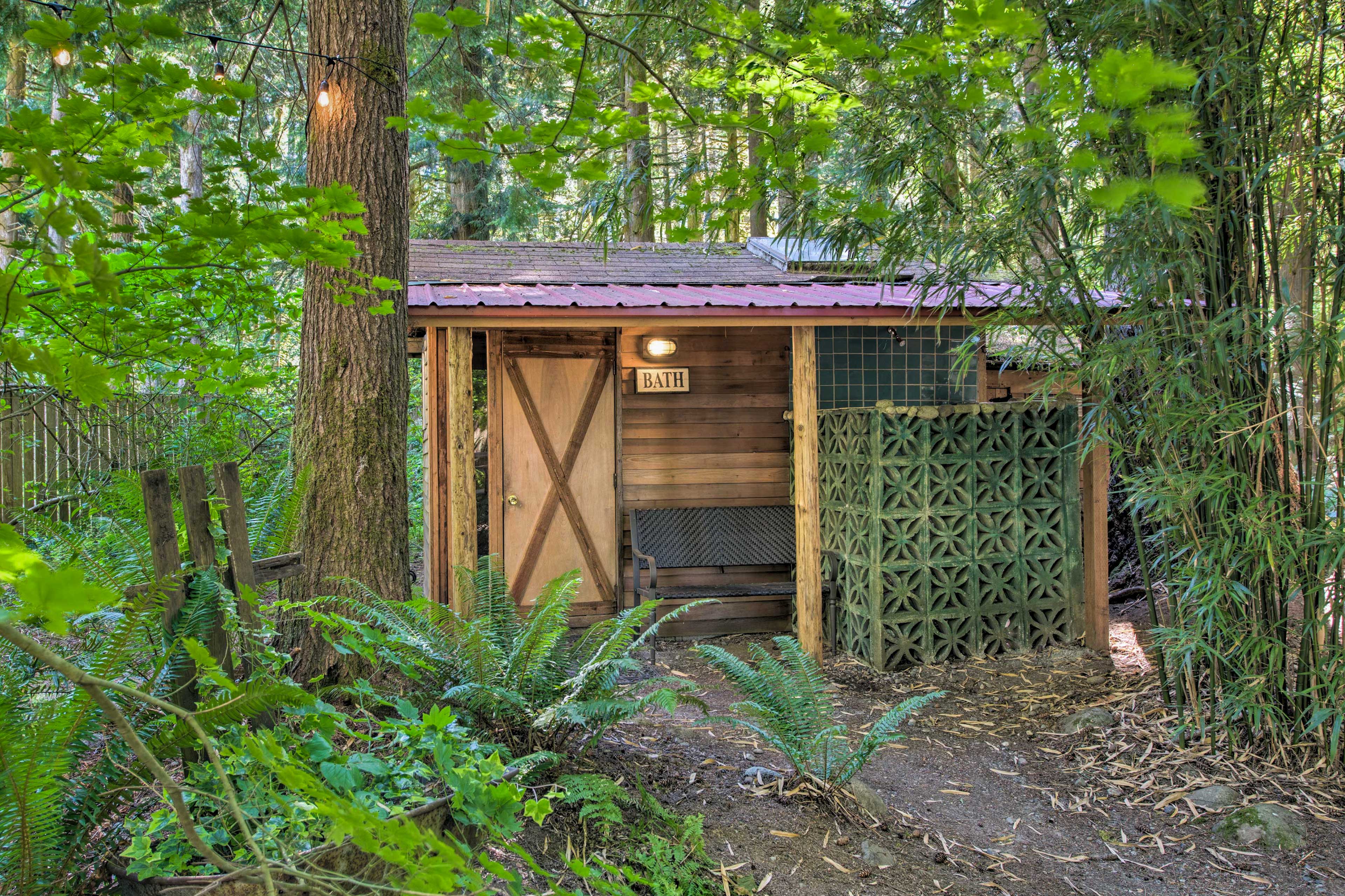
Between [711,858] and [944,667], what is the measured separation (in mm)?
3090

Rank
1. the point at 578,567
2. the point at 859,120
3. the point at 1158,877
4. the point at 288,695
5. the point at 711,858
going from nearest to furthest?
the point at 288,695, the point at 711,858, the point at 1158,877, the point at 859,120, the point at 578,567

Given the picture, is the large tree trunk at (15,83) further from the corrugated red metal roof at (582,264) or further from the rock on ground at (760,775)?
the rock on ground at (760,775)

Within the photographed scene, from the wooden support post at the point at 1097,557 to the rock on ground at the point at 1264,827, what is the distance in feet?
7.66

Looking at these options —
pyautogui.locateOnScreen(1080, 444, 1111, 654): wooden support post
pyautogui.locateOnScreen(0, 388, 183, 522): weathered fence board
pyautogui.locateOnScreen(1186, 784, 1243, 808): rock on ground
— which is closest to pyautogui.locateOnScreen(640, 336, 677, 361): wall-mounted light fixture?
pyautogui.locateOnScreen(1080, 444, 1111, 654): wooden support post

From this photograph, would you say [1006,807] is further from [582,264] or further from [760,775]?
[582,264]

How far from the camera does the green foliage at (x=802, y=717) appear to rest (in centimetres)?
341

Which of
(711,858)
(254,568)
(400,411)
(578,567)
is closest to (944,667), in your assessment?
(578,567)

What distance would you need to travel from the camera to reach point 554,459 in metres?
6.49

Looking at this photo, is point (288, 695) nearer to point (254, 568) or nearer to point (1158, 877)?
point (254, 568)

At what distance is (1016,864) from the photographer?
127 inches

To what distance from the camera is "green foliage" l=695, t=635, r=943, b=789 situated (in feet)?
11.2

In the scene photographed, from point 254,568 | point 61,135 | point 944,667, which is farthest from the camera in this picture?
point 944,667

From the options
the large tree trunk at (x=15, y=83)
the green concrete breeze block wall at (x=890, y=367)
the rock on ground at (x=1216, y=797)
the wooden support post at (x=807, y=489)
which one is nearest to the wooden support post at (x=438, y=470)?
the wooden support post at (x=807, y=489)

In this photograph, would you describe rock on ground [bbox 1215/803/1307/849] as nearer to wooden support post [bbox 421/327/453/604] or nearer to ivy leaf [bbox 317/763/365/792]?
ivy leaf [bbox 317/763/365/792]
